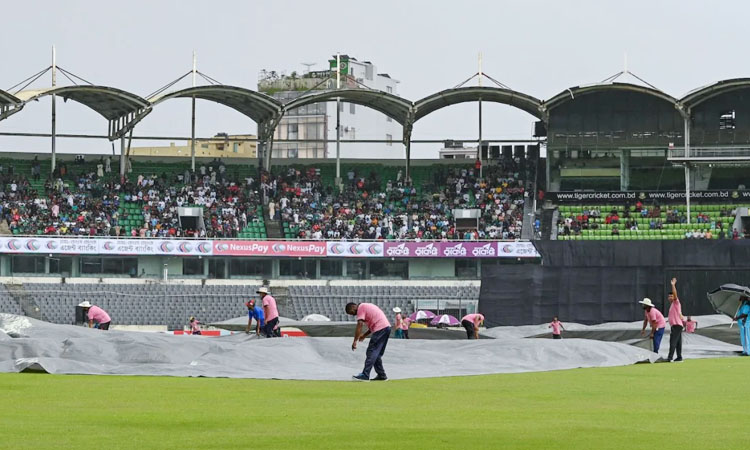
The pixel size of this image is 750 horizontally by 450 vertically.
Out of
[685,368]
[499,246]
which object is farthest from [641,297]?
[685,368]

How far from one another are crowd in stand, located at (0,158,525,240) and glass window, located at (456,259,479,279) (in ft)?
3.99

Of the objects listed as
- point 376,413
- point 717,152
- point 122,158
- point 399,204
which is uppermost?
point 717,152

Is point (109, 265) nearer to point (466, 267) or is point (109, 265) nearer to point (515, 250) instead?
point (466, 267)

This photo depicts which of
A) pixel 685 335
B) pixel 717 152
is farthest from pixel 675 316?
Result: pixel 717 152

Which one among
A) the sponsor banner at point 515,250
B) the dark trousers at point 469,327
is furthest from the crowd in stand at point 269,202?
the dark trousers at point 469,327

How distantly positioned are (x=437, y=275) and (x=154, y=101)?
55.5ft

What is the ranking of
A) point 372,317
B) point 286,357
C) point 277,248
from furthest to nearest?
point 277,248
point 286,357
point 372,317

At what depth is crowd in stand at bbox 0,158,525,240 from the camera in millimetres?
63219

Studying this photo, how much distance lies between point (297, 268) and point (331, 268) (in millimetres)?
Result: 1725

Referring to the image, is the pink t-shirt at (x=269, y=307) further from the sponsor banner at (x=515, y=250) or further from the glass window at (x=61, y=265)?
the glass window at (x=61, y=265)

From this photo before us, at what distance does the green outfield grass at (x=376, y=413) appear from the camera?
419 inches

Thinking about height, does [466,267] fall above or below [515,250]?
below

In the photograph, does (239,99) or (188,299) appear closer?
(188,299)

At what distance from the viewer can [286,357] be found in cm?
2309
